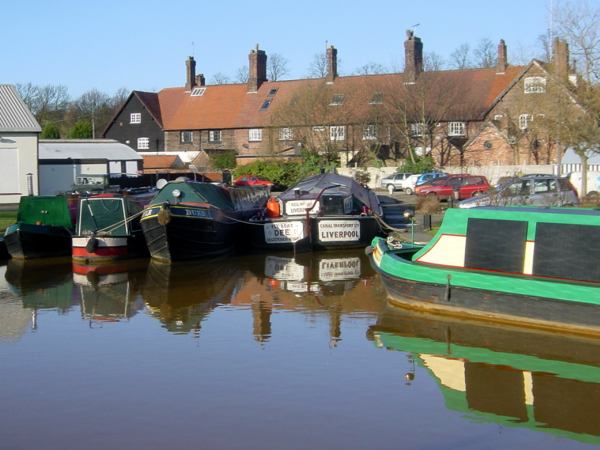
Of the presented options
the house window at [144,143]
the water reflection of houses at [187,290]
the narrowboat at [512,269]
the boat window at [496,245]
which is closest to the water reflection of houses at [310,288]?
the water reflection of houses at [187,290]

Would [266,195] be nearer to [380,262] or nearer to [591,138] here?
[591,138]

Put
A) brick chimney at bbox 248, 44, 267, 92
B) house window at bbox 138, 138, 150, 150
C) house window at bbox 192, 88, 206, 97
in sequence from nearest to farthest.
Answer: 1. brick chimney at bbox 248, 44, 267, 92
2. house window at bbox 192, 88, 206, 97
3. house window at bbox 138, 138, 150, 150

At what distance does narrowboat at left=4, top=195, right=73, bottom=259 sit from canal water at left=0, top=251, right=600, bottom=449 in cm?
676

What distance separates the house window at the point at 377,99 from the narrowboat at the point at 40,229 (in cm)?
3907

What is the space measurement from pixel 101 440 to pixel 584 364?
7172 mm

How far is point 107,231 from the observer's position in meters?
25.9

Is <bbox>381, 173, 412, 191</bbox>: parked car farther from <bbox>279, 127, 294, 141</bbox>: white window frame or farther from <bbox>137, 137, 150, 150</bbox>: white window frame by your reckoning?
<bbox>137, 137, 150, 150</bbox>: white window frame

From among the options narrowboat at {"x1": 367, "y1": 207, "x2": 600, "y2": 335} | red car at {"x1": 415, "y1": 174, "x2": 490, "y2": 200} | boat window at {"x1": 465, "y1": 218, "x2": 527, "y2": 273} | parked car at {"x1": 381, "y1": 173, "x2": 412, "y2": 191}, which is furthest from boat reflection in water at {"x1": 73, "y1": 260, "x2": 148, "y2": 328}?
parked car at {"x1": 381, "y1": 173, "x2": 412, "y2": 191}

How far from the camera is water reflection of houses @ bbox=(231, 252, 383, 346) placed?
17.5m

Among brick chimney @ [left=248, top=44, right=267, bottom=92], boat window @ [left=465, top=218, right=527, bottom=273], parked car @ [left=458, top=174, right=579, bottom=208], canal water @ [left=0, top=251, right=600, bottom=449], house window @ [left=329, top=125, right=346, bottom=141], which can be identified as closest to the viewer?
canal water @ [left=0, top=251, right=600, bottom=449]

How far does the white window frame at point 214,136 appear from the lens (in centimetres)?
7364

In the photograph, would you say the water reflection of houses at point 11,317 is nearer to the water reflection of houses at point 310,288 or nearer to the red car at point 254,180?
the water reflection of houses at point 310,288

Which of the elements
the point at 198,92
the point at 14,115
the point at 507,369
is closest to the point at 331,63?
the point at 198,92

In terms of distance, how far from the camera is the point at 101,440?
10070 mm
